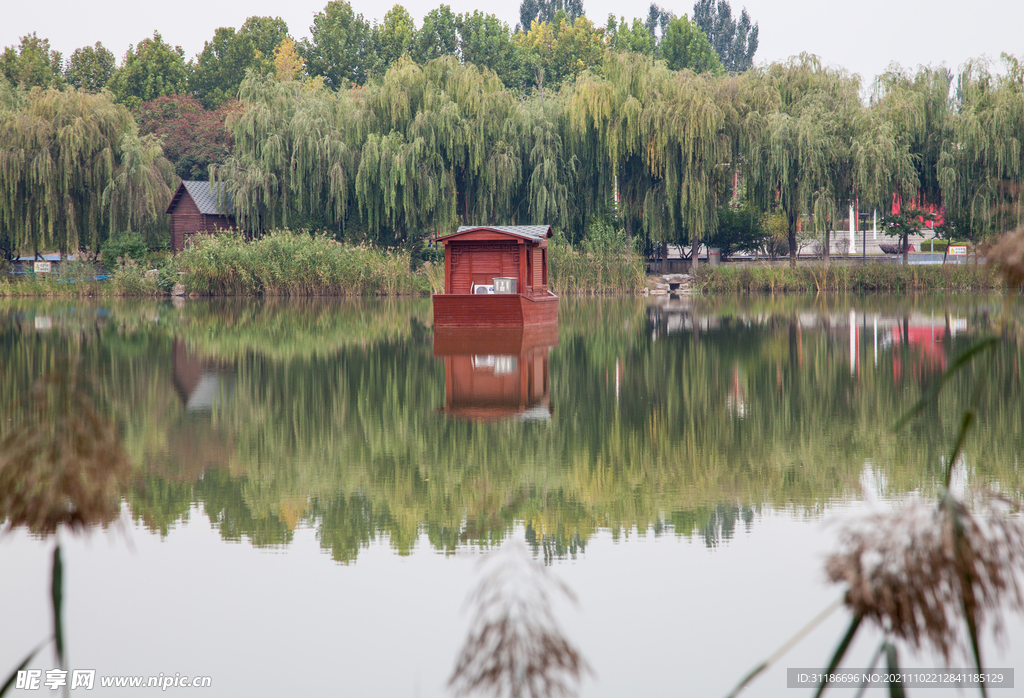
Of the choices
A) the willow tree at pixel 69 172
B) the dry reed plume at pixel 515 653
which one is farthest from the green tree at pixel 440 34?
the dry reed plume at pixel 515 653

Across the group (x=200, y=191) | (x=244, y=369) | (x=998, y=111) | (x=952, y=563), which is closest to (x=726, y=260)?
(x=998, y=111)

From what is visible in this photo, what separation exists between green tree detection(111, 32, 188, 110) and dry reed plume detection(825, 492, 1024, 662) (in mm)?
78655

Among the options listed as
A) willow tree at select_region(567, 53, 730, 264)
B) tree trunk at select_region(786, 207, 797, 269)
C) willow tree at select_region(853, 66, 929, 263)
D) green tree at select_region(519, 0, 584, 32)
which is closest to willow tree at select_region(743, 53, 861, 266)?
tree trunk at select_region(786, 207, 797, 269)

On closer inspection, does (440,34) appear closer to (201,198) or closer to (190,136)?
(190,136)

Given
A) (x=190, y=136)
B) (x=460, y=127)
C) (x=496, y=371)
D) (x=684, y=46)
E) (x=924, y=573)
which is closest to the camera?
(x=924, y=573)

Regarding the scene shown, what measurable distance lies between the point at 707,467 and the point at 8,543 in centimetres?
514

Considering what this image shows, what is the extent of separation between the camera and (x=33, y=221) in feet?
137

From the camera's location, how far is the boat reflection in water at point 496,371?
1195cm

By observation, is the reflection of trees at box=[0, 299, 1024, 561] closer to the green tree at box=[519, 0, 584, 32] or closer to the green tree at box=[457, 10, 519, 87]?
the green tree at box=[457, 10, 519, 87]

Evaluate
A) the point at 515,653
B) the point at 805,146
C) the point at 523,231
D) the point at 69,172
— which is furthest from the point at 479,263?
the point at 515,653

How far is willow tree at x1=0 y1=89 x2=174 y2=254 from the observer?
41.0 metres

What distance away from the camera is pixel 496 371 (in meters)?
16.2

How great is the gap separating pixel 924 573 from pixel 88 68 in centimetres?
8330

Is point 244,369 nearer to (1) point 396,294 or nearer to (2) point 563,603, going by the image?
(2) point 563,603
